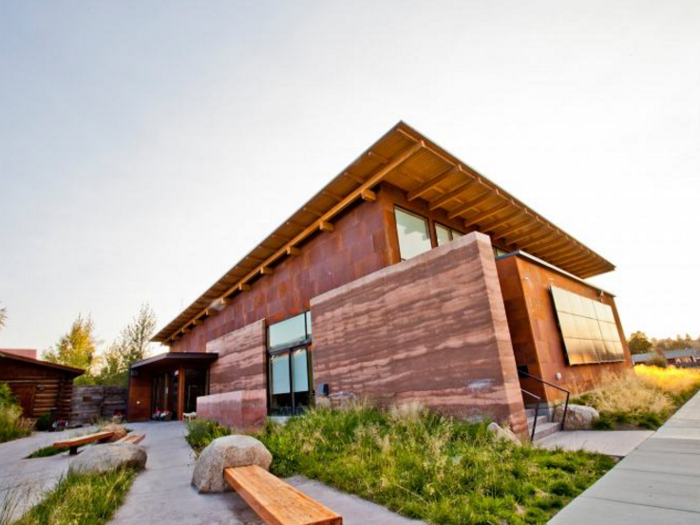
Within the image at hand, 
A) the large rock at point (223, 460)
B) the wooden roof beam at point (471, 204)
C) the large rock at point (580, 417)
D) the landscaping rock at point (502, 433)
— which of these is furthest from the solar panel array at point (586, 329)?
the large rock at point (223, 460)

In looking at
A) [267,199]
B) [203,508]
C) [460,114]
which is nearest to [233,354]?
[267,199]

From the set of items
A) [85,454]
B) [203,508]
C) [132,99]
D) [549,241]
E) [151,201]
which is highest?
[132,99]

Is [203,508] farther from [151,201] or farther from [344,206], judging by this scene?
[151,201]

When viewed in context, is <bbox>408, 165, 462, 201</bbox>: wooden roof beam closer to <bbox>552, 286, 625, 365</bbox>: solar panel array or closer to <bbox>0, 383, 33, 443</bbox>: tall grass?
<bbox>552, 286, 625, 365</bbox>: solar panel array

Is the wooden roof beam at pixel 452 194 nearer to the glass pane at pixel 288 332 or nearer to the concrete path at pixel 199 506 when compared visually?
the glass pane at pixel 288 332

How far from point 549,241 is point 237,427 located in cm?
1433

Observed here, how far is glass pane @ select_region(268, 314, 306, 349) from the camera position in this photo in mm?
12477

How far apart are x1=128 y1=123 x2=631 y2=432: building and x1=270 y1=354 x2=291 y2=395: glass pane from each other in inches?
2.7

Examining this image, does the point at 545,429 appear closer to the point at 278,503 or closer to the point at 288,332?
the point at 278,503

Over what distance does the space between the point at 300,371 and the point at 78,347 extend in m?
37.6

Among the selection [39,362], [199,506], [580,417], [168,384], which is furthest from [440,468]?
[39,362]

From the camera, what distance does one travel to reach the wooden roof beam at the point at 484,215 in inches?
463

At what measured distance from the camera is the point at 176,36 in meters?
10.2

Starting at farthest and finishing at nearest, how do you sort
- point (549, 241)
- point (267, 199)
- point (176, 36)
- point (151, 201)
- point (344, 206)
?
1. point (267, 199)
2. point (151, 201)
3. point (549, 241)
4. point (344, 206)
5. point (176, 36)
